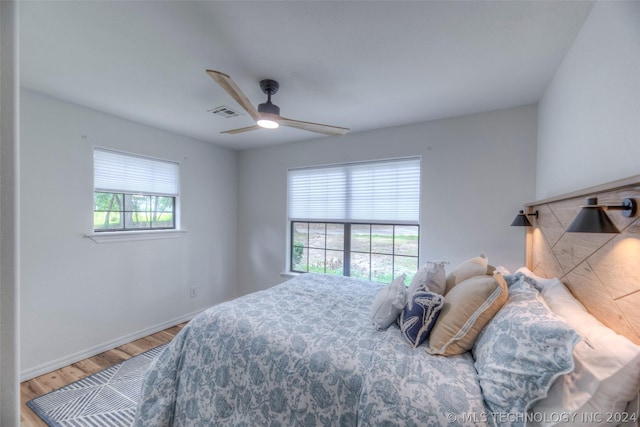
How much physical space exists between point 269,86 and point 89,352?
311 cm

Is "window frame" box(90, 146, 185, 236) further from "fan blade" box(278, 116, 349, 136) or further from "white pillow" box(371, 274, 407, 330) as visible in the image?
"white pillow" box(371, 274, 407, 330)

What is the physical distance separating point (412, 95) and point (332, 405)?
231 cm

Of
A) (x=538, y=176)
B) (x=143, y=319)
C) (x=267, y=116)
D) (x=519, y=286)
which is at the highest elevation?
(x=267, y=116)

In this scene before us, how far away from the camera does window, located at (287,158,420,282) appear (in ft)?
10.2

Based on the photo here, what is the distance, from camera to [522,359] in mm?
1002

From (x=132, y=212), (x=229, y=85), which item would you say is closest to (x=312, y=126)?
(x=229, y=85)

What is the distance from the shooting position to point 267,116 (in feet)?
6.31

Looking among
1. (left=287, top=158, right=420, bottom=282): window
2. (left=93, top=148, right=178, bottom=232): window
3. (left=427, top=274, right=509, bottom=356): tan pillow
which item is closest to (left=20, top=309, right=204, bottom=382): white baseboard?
(left=93, top=148, right=178, bottom=232): window

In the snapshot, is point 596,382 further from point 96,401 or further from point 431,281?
point 96,401

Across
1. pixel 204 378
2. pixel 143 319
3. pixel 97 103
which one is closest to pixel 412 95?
pixel 204 378

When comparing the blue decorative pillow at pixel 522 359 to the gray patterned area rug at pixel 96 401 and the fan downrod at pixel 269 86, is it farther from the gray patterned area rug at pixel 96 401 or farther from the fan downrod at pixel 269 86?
the gray patterned area rug at pixel 96 401

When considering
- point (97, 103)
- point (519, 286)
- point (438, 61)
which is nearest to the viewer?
point (519, 286)

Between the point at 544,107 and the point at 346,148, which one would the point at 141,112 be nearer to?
the point at 346,148
